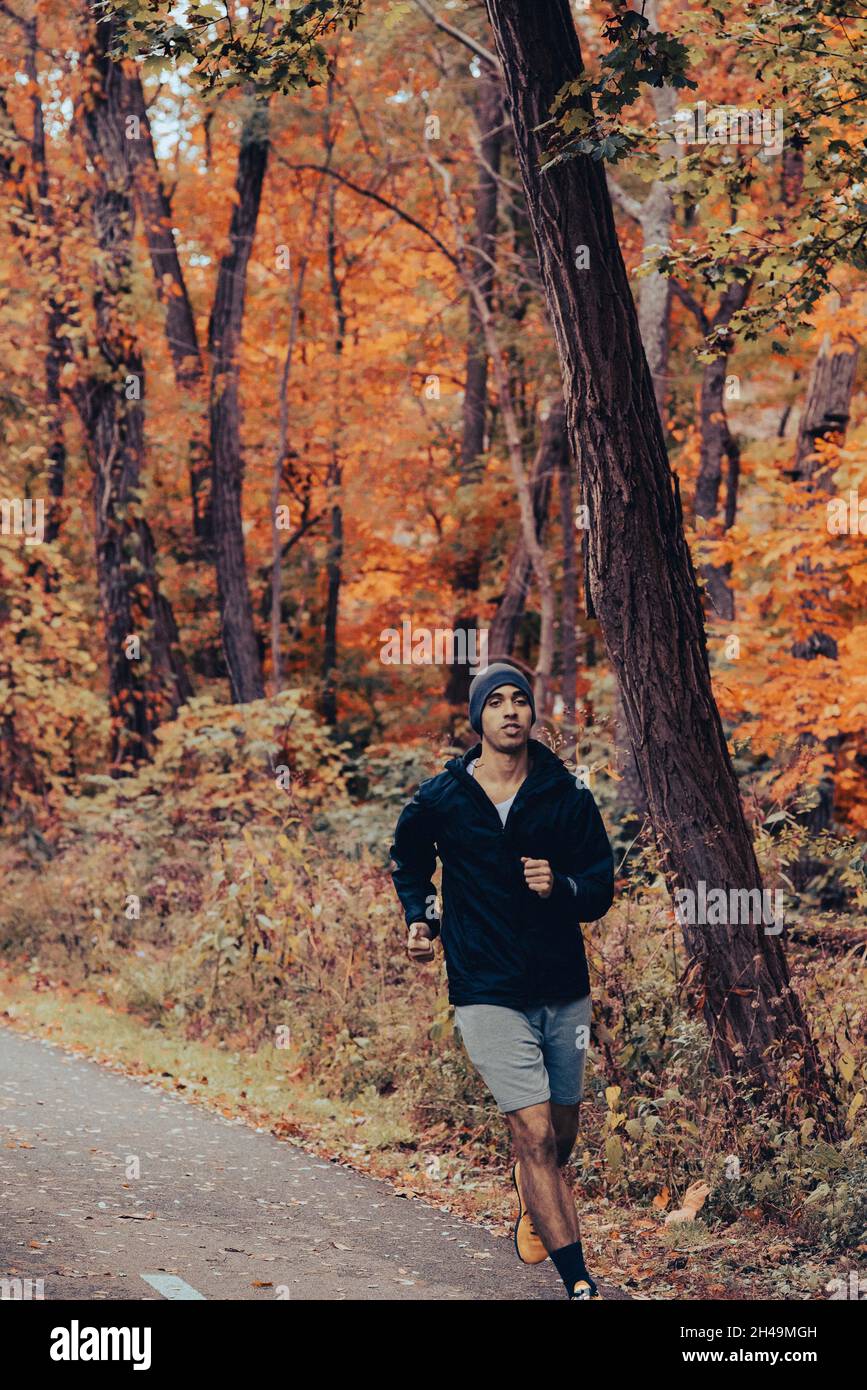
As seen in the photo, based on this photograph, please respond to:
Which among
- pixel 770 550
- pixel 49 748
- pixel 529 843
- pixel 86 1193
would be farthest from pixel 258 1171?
pixel 49 748

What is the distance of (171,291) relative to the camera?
78.3 feet

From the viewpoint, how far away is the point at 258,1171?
7.84 m

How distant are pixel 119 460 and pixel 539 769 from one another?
47.7ft

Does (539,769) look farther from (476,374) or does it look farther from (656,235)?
(476,374)

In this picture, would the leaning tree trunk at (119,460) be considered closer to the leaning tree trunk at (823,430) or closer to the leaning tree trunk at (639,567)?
the leaning tree trunk at (823,430)

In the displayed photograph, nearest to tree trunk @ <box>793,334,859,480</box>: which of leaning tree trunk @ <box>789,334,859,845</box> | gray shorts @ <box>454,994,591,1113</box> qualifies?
leaning tree trunk @ <box>789,334,859,845</box>

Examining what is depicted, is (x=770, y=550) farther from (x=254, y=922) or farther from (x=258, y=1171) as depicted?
(x=258, y=1171)

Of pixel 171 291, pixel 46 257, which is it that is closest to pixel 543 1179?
pixel 46 257

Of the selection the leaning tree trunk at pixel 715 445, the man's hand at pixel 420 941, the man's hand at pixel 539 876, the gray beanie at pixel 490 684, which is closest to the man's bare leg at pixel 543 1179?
the man's hand at pixel 420 941

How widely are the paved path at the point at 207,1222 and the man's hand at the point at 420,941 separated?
132cm

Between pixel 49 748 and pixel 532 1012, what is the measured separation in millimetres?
13363

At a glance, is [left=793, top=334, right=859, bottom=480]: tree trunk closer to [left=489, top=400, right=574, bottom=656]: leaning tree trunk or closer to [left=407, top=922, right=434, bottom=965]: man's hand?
[left=489, top=400, right=574, bottom=656]: leaning tree trunk
